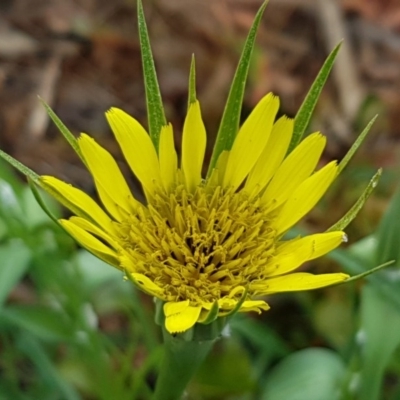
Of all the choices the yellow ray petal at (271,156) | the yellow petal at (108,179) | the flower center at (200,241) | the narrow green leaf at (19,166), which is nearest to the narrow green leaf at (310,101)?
the yellow ray petal at (271,156)

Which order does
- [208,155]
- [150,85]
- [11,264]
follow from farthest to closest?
[208,155]
[11,264]
[150,85]

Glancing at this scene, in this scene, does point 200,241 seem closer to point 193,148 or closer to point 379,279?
point 193,148

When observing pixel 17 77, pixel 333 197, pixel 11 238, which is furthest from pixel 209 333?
pixel 17 77

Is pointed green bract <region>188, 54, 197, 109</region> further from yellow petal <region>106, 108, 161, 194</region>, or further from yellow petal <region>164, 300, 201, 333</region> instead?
yellow petal <region>164, 300, 201, 333</region>

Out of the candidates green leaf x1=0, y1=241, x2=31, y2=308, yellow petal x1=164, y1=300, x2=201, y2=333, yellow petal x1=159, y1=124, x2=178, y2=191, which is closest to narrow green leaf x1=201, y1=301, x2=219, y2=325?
yellow petal x1=164, y1=300, x2=201, y2=333

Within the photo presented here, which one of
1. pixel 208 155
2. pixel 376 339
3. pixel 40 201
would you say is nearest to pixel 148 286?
pixel 40 201

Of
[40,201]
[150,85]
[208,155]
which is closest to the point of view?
[40,201]

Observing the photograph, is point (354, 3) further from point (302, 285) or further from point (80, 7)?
point (302, 285)
